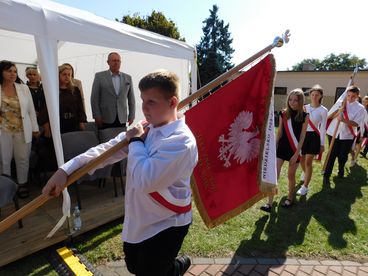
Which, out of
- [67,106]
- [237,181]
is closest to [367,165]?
[237,181]

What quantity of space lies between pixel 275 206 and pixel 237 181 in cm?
226

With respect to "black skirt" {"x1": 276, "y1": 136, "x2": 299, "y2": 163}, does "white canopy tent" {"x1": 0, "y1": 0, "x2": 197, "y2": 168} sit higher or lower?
higher

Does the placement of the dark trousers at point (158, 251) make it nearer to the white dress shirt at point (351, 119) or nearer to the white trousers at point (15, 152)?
the white trousers at point (15, 152)

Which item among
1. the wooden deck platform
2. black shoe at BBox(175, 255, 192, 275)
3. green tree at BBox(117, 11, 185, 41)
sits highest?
green tree at BBox(117, 11, 185, 41)

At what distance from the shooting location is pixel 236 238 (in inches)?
152

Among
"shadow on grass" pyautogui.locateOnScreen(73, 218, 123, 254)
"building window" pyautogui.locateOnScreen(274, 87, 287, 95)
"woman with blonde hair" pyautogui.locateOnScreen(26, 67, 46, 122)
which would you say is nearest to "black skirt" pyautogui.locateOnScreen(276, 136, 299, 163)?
"shadow on grass" pyautogui.locateOnScreen(73, 218, 123, 254)

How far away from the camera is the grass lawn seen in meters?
3.46

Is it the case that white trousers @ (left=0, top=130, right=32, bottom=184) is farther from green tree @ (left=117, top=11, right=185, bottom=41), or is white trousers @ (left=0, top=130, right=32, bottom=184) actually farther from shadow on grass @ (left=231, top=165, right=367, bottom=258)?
green tree @ (left=117, top=11, right=185, bottom=41)

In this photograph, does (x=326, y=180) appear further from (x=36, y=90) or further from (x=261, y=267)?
(x=36, y=90)

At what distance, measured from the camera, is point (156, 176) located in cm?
159

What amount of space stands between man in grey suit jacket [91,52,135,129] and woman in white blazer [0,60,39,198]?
1.15 meters

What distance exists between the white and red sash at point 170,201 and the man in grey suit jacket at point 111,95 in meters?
3.76

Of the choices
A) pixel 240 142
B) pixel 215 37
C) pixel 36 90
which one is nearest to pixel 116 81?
pixel 36 90

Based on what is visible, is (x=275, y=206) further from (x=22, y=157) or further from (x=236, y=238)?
(x=22, y=157)
